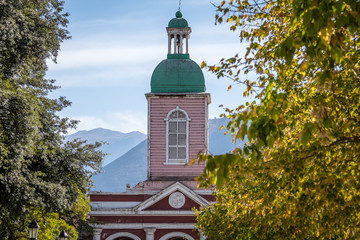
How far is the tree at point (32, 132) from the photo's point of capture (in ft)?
64.8

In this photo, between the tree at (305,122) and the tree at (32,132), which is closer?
the tree at (305,122)

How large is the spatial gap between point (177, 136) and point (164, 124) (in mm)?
926

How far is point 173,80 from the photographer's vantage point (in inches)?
1345

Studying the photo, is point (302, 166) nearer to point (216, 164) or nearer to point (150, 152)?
point (216, 164)

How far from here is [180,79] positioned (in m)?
34.2

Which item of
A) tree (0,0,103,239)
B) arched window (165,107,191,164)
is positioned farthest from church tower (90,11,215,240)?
tree (0,0,103,239)

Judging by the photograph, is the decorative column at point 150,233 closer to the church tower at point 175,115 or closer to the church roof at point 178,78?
the church tower at point 175,115

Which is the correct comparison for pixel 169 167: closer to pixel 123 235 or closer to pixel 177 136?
pixel 177 136

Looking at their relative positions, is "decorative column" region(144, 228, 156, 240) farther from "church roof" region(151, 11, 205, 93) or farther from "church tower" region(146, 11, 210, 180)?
"church roof" region(151, 11, 205, 93)

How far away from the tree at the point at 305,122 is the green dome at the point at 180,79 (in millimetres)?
20837

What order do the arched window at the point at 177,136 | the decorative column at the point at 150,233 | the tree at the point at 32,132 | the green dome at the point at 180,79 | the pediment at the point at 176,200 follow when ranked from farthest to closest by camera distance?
the green dome at the point at 180,79 → the arched window at the point at 177,136 → the pediment at the point at 176,200 → the decorative column at the point at 150,233 → the tree at the point at 32,132

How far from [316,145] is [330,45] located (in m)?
2.50

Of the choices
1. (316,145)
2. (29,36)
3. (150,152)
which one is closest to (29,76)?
(29,36)

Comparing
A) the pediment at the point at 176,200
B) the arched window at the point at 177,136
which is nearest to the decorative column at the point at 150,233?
the pediment at the point at 176,200
